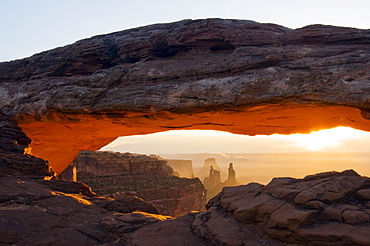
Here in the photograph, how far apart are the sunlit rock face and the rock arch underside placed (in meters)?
→ 0.05

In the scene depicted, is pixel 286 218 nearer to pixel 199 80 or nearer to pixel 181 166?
pixel 199 80

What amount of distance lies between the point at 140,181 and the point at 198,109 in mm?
33819

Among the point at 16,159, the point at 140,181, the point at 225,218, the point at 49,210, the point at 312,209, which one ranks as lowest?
the point at 140,181

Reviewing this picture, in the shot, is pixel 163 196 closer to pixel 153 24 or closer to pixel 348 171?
pixel 153 24

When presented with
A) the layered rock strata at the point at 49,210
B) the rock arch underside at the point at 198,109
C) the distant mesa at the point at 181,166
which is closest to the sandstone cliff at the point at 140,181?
the rock arch underside at the point at 198,109

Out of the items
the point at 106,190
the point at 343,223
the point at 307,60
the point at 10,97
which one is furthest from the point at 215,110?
the point at 106,190

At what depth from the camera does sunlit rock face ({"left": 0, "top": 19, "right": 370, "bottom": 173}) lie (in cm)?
1138

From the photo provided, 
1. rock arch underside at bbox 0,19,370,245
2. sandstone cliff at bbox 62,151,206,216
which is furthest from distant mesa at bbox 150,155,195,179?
rock arch underside at bbox 0,19,370,245

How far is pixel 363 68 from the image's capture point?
10734 millimetres

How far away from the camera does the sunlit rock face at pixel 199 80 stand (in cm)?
1138

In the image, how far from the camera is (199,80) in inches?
501

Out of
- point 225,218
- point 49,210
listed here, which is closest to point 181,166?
point 49,210

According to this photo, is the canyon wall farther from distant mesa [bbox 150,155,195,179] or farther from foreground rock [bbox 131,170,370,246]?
foreground rock [bbox 131,170,370,246]

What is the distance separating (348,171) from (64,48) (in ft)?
48.0
